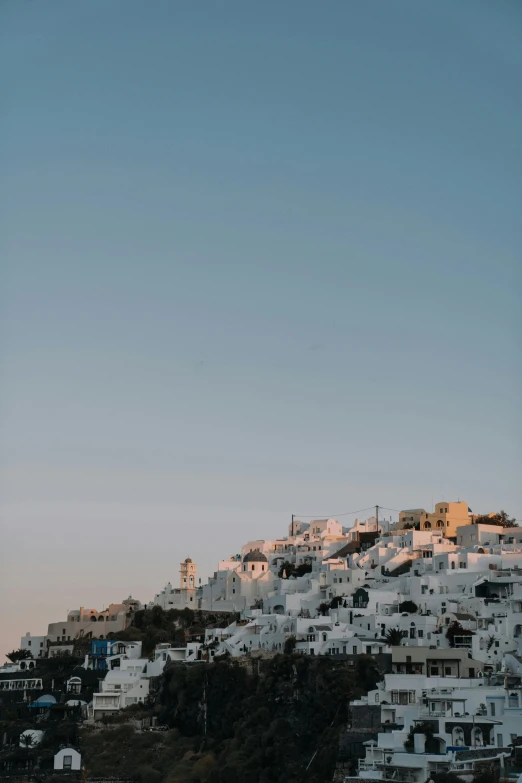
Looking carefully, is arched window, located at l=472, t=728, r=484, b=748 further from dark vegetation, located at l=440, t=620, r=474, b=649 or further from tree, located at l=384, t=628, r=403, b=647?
dark vegetation, located at l=440, t=620, r=474, b=649

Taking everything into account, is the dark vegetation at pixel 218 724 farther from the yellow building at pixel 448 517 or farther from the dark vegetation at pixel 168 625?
the yellow building at pixel 448 517

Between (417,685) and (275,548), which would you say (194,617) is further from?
(417,685)

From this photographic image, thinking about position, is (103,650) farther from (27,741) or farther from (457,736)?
(457,736)

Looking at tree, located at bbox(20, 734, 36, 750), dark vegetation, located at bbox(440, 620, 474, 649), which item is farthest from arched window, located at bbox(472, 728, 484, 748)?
tree, located at bbox(20, 734, 36, 750)

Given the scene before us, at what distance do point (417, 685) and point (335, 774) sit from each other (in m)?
4.44

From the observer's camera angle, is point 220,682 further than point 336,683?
Yes

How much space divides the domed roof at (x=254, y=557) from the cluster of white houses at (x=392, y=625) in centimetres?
13

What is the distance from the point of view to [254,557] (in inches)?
2822

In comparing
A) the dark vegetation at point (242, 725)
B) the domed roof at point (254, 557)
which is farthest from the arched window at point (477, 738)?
the domed roof at point (254, 557)

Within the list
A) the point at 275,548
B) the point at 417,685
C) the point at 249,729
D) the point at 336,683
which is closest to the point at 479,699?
the point at 417,685

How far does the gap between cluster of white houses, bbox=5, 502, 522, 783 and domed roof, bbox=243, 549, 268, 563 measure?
0.44ft

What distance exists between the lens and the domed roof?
71312 millimetres

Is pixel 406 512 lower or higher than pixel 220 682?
higher

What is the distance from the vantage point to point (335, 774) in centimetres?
4341
